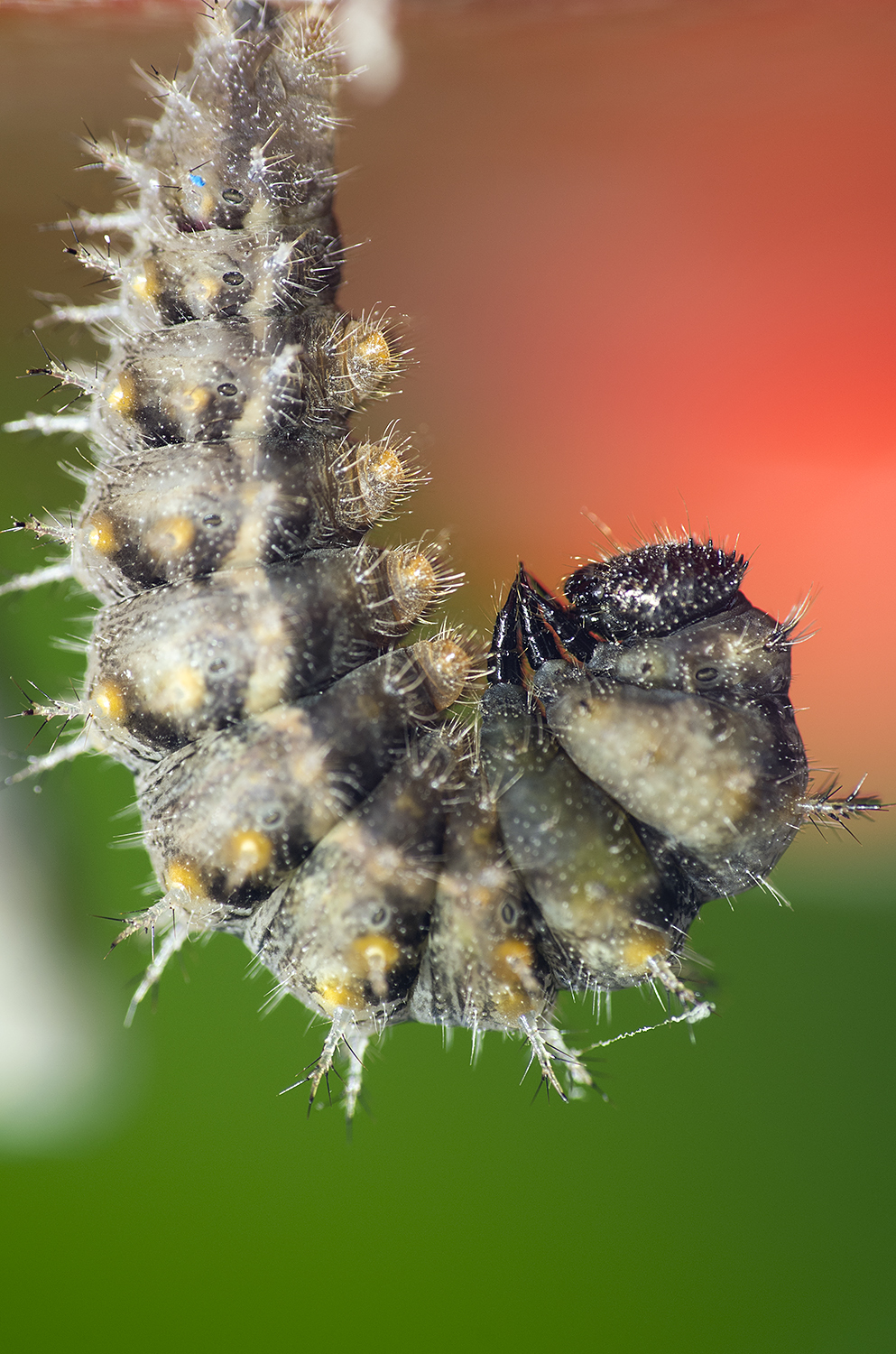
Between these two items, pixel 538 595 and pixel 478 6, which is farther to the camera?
pixel 478 6

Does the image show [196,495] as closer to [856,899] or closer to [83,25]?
[83,25]

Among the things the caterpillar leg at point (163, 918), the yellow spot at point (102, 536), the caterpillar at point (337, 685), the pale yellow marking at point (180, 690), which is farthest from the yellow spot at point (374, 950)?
the yellow spot at point (102, 536)

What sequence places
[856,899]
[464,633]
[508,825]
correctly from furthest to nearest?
1. [856,899]
2. [464,633]
3. [508,825]

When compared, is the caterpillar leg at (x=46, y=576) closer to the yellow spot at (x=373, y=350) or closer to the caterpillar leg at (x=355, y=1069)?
the yellow spot at (x=373, y=350)

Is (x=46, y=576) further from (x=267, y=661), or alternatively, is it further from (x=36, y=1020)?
(x=36, y=1020)

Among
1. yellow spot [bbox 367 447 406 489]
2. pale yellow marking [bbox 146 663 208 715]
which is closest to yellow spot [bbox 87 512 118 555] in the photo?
pale yellow marking [bbox 146 663 208 715]

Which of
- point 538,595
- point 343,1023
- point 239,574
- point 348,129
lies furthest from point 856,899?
point 348,129

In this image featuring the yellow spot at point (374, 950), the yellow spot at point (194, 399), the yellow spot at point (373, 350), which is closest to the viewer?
the yellow spot at point (374, 950)
